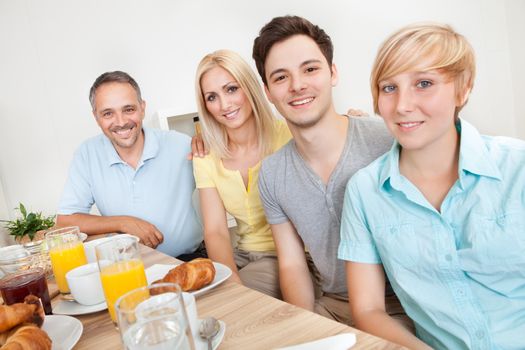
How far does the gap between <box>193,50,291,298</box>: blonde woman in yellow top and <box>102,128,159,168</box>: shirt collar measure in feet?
1.23

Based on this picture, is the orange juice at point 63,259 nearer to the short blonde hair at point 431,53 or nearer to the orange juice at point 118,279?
the orange juice at point 118,279

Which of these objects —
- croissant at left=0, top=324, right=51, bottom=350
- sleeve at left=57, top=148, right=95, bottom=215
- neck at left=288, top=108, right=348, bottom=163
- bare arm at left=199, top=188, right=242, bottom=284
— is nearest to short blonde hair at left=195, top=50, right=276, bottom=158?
bare arm at left=199, top=188, right=242, bottom=284

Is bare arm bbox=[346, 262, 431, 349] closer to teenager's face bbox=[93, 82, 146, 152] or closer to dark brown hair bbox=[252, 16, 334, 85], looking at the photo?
dark brown hair bbox=[252, 16, 334, 85]

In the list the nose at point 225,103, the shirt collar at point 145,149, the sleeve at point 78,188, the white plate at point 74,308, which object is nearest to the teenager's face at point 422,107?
the white plate at point 74,308

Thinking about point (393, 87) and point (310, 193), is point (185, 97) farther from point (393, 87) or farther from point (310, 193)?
point (393, 87)

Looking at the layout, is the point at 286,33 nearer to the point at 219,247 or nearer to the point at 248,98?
the point at 248,98

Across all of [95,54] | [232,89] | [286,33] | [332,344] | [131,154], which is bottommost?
[332,344]

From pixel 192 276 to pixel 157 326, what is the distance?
404mm

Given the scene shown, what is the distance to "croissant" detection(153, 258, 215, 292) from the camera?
3.13ft

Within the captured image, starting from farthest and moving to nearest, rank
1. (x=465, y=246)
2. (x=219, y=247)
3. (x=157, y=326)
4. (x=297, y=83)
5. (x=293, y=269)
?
1. (x=219, y=247)
2. (x=293, y=269)
3. (x=297, y=83)
4. (x=465, y=246)
5. (x=157, y=326)

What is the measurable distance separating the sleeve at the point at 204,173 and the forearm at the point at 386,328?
909 mm

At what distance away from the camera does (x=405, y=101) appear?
977 millimetres

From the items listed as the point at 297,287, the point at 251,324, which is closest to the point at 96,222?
the point at 297,287

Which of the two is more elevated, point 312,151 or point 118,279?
point 312,151
